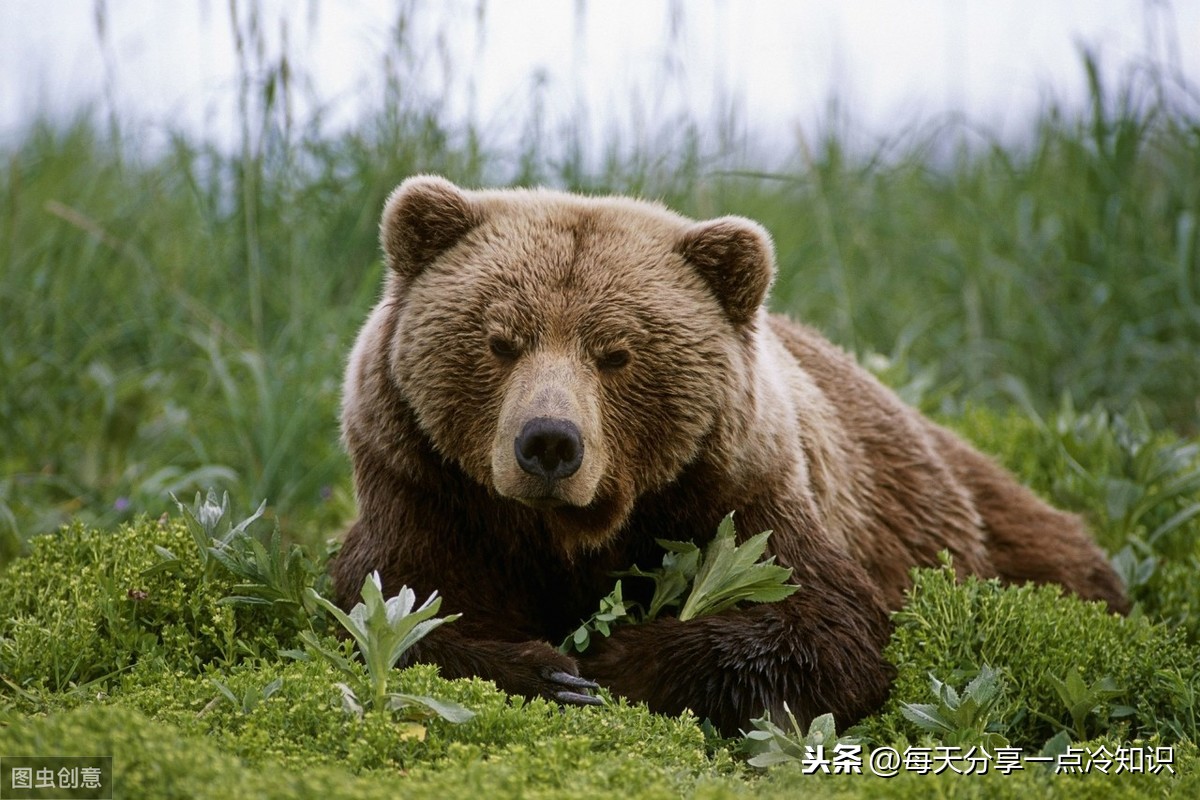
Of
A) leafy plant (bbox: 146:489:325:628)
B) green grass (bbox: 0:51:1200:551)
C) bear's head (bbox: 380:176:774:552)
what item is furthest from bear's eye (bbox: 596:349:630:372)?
green grass (bbox: 0:51:1200:551)

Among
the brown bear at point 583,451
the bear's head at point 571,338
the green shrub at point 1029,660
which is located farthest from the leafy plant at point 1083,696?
the bear's head at point 571,338

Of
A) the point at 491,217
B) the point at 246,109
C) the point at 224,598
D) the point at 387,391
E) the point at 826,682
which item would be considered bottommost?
the point at 826,682

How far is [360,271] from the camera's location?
21.4 ft

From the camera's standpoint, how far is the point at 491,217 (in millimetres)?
3605

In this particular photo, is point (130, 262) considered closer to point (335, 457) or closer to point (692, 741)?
point (335, 457)

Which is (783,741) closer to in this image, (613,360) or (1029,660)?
(1029,660)

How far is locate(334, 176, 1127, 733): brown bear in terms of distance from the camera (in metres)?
3.27

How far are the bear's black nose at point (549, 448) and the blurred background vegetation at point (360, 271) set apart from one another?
2.19m

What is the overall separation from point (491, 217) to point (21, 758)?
73.0 inches

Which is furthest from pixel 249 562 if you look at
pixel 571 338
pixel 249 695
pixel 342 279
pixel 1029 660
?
pixel 342 279

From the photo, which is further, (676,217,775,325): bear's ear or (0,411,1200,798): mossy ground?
(676,217,775,325): bear's ear

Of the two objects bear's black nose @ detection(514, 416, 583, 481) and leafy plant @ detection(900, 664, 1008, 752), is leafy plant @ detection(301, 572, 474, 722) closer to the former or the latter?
bear's black nose @ detection(514, 416, 583, 481)

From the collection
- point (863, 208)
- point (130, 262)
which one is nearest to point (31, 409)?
point (130, 262)

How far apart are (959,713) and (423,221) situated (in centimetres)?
185
